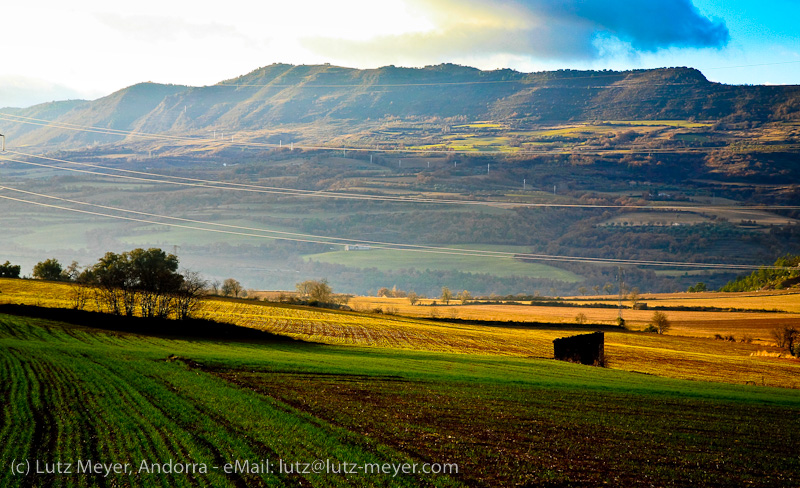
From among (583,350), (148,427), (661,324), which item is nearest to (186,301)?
(583,350)

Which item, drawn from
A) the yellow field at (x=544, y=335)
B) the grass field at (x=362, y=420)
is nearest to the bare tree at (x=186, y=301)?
the yellow field at (x=544, y=335)

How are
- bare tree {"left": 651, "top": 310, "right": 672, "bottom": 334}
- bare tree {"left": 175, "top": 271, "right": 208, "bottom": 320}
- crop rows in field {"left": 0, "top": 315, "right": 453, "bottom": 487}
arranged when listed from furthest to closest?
bare tree {"left": 651, "top": 310, "right": 672, "bottom": 334} < bare tree {"left": 175, "top": 271, "right": 208, "bottom": 320} < crop rows in field {"left": 0, "top": 315, "right": 453, "bottom": 487}

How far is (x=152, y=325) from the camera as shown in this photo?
2060 inches

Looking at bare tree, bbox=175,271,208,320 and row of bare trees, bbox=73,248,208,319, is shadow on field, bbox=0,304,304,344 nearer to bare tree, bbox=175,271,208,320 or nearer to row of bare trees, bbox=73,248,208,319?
bare tree, bbox=175,271,208,320

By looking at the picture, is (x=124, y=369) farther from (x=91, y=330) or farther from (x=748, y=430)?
(x=748, y=430)

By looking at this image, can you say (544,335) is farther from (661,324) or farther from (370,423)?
(370,423)

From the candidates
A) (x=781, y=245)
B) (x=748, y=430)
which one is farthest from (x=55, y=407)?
(x=781, y=245)

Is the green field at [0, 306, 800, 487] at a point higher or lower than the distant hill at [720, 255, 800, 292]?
higher

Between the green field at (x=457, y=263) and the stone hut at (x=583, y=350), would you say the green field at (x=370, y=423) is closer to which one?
the stone hut at (x=583, y=350)

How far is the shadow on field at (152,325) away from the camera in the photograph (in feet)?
165

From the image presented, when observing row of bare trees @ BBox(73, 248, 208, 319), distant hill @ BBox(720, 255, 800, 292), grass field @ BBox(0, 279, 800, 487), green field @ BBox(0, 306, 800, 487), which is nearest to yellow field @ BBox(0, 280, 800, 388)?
row of bare trees @ BBox(73, 248, 208, 319)

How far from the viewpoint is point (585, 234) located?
19150cm

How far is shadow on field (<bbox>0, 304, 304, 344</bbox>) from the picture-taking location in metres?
50.4

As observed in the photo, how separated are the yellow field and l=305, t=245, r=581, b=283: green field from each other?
72.0 meters
